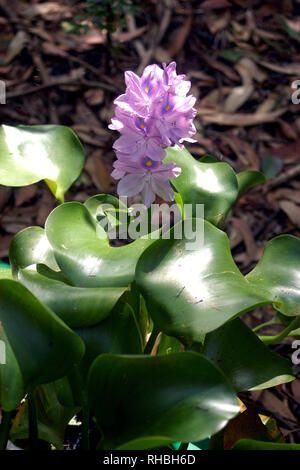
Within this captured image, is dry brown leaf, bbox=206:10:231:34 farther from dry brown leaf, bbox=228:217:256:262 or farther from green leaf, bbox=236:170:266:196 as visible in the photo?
green leaf, bbox=236:170:266:196

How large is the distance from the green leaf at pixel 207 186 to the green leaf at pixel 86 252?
16cm

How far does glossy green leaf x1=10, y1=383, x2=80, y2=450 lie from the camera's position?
2.91ft

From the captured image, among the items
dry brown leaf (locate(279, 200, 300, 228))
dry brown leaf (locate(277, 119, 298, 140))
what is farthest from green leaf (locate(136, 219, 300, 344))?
dry brown leaf (locate(277, 119, 298, 140))

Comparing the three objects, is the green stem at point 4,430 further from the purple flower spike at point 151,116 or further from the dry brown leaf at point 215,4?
the dry brown leaf at point 215,4

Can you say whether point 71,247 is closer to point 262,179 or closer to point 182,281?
point 182,281

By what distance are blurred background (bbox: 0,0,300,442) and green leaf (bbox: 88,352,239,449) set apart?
1.04 meters

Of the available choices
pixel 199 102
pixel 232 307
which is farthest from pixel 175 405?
pixel 199 102

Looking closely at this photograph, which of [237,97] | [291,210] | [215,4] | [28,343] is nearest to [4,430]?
[28,343]

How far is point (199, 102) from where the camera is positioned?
2129 mm

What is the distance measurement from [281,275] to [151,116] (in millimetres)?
325

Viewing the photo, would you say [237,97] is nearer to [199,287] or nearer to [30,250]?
[30,250]

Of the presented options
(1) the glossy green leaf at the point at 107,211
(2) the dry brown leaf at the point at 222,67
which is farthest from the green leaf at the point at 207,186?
(2) the dry brown leaf at the point at 222,67

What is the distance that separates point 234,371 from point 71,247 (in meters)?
0.32

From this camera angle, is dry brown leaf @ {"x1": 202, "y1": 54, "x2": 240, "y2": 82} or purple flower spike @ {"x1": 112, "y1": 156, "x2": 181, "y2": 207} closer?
purple flower spike @ {"x1": 112, "y1": 156, "x2": 181, "y2": 207}
